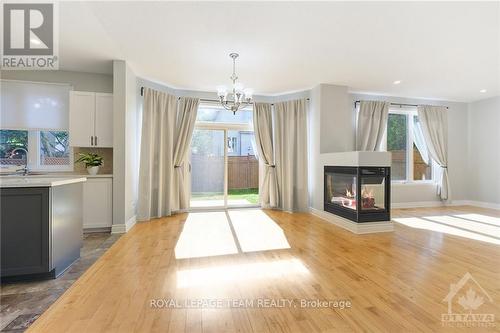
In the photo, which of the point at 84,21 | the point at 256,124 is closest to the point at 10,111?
the point at 84,21

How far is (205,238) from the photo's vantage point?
3.51 m

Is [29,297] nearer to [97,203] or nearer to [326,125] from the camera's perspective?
[97,203]

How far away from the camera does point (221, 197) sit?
18.4ft

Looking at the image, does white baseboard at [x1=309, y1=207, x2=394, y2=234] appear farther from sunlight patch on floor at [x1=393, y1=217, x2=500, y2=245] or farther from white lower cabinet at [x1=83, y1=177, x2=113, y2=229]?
white lower cabinet at [x1=83, y1=177, x2=113, y2=229]

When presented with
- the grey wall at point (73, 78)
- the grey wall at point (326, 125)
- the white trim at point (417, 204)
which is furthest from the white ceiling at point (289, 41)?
the white trim at point (417, 204)

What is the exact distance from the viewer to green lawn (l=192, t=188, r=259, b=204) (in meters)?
5.53

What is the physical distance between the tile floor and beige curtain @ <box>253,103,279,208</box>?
12.0ft

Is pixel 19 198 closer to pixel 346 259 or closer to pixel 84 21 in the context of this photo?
pixel 84 21

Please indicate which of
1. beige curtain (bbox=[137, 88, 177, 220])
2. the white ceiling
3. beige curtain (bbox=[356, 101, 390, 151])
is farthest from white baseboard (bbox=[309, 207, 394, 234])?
beige curtain (bbox=[137, 88, 177, 220])

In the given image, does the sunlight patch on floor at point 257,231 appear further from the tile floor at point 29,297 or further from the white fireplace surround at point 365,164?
the tile floor at point 29,297

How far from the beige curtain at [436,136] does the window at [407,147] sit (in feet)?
0.43

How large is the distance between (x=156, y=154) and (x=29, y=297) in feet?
10.4

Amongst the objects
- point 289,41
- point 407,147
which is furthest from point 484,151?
point 289,41

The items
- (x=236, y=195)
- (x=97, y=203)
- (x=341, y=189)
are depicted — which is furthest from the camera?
(x=236, y=195)
